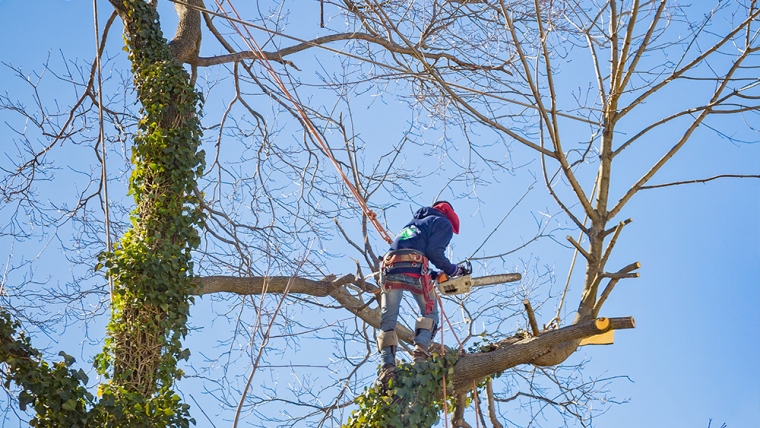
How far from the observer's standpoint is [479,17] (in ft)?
27.6

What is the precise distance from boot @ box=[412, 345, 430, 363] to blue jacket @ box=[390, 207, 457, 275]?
631mm

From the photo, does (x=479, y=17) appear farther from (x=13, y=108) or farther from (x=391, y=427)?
(x=13, y=108)

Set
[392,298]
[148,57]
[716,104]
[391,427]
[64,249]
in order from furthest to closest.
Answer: [64,249], [148,57], [716,104], [392,298], [391,427]

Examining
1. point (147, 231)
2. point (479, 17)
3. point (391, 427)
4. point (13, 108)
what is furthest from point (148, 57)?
point (391, 427)

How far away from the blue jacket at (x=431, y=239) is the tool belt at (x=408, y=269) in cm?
7

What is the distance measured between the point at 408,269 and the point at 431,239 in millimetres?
310

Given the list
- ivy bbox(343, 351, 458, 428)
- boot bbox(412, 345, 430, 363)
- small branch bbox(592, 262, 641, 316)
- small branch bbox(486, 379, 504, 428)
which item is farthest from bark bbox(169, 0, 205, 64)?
small branch bbox(592, 262, 641, 316)

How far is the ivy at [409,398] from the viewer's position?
6551mm

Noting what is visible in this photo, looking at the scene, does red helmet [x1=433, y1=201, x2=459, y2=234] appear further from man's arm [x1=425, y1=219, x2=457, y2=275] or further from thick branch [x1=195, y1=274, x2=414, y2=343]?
thick branch [x1=195, y1=274, x2=414, y2=343]

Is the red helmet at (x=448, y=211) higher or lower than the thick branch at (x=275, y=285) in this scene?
lower

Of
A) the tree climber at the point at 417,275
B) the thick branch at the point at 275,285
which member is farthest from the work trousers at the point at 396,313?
the thick branch at the point at 275,285

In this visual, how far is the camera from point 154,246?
7.47 metres

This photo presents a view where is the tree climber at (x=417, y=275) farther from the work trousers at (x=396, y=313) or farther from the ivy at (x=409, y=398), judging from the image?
the ivy at (x=409, y=398)

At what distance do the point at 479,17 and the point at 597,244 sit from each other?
8.16 feet
